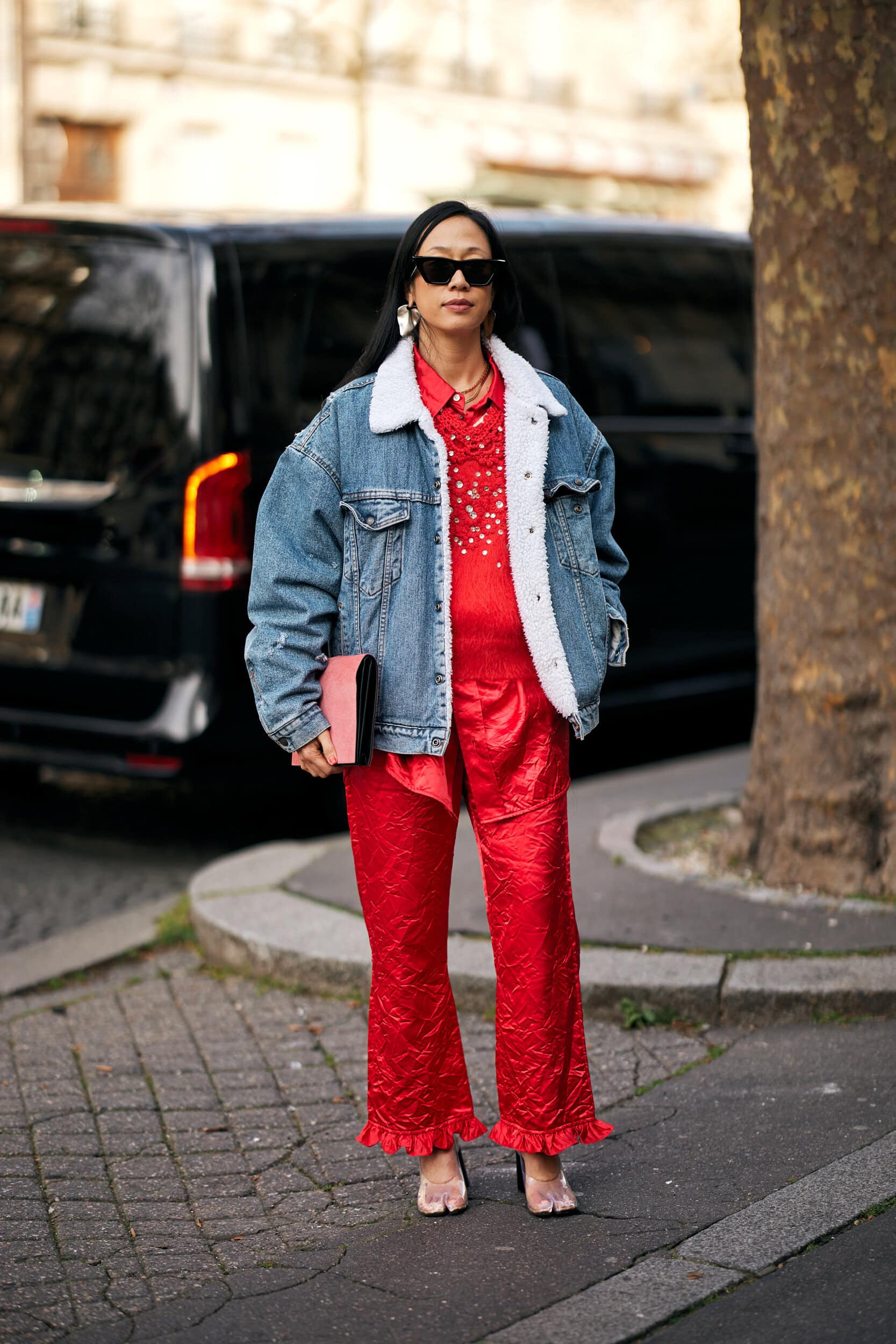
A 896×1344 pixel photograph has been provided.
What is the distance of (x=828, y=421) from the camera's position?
4664 millimetres

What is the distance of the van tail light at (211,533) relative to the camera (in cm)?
539

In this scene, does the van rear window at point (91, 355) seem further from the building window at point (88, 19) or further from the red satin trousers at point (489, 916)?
the building window at point (88, 19)

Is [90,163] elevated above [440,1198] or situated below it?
above

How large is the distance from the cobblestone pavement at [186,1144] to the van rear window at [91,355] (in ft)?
5.78

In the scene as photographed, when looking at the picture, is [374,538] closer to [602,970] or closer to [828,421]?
[602,970]

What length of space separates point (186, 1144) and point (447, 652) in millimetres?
1296

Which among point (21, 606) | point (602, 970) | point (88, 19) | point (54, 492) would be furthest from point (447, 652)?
point (88, 19)

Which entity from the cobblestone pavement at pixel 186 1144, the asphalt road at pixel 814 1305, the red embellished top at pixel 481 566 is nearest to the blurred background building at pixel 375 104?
the cobblestone pavement at pixel 186 1144

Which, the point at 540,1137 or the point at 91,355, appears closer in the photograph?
the point at 540,1137

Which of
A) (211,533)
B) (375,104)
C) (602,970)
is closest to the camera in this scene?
(602,970)

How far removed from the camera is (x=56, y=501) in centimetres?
558

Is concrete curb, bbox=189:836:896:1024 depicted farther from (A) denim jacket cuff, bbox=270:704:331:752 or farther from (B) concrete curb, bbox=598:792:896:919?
(A) denim jacket cuff, bbox=270:704:331:752

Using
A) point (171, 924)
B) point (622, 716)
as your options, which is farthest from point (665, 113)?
point (171, 924)

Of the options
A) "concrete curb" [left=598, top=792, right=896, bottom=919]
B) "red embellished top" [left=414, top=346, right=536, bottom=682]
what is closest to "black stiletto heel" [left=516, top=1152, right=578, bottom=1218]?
"red embellished top" [left=414, top=346, right=536, bottom=682]
